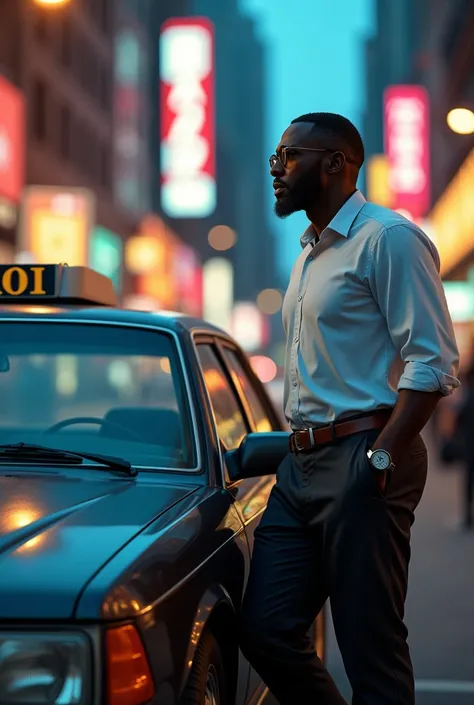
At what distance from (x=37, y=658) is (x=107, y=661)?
0.14 meters

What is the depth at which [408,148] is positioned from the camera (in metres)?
47.3

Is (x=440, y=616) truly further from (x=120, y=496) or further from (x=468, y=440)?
(x=468, y=440)

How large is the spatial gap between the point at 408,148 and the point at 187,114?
27.2ft

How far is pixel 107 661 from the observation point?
8.55 ft

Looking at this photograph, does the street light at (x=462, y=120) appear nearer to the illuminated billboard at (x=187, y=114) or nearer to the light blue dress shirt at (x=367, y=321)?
the light blue dress shirt at (x=367, y=321)

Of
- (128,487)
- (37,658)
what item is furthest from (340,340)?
(37,658)

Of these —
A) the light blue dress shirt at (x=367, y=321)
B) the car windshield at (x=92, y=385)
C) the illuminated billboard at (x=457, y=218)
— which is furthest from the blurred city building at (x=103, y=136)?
the light blue dress shirt at (x=367, y=321)

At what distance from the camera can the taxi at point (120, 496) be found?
2.60 m

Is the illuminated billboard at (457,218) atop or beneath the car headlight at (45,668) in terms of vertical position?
atop

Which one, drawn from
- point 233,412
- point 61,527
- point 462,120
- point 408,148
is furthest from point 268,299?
point 61,527

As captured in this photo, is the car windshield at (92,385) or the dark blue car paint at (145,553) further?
the car windshield at (92,385)

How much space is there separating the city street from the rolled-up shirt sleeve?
59.9 inches

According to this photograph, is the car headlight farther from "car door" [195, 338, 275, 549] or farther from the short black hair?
the short black hair

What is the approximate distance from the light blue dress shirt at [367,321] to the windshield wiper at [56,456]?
1.72 feet
